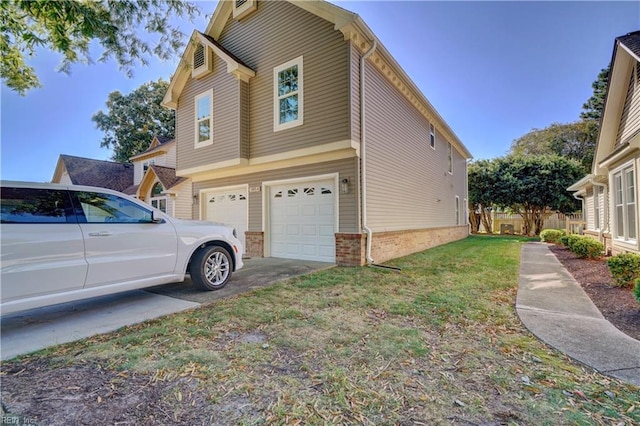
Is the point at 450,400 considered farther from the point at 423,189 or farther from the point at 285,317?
the point at 423,189

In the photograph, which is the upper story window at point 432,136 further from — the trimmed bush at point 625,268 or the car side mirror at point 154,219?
the car side mirror at point 154,219

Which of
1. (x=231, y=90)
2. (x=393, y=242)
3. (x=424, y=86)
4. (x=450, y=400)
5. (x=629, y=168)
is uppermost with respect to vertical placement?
(x=424, y=86)

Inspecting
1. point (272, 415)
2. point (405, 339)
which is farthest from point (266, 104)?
point (272, 415)

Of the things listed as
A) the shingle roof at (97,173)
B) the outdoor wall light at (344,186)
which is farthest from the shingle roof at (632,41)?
the shingle roof at (97,173)

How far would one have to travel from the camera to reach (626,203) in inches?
279

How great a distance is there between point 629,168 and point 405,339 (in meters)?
7.85

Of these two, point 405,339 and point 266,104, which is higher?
point 266,104

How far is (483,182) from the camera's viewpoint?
2041 cm

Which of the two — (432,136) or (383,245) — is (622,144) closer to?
(383,245)

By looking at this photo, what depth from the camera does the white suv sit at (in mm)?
3070

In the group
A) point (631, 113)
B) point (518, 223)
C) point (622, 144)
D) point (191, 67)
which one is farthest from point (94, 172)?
point (518, 223)

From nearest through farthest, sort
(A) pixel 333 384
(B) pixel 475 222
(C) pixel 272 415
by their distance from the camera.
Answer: (C) pixel 272 415
(A) pixel 333 384
(B) pixel 475 222

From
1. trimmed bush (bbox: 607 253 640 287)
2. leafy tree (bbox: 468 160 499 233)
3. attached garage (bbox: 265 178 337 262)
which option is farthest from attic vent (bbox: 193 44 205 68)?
leafy tree (bbox: 468 160 499 233)

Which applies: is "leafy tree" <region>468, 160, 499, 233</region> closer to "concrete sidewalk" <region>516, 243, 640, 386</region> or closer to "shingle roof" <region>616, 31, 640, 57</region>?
"shingle roof" <region>616, 31, 640, 57</region>
